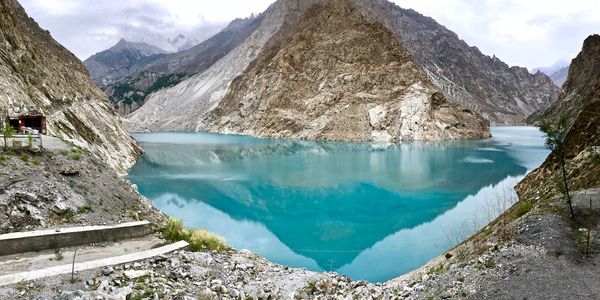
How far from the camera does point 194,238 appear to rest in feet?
48.3

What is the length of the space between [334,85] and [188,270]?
111698 mm

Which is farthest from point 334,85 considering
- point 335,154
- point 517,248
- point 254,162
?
point 517,248

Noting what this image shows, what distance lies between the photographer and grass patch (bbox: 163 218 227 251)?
14.5 metres

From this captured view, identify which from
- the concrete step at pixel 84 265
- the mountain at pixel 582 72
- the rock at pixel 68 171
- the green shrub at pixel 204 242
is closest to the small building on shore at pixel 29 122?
the rock at pixel 68 171

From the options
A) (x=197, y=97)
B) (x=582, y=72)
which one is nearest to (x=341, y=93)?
(x=197, y=97)

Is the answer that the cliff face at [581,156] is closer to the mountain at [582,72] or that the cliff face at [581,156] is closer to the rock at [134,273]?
the rock at [134,273]

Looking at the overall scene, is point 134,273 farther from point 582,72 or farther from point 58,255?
point 582,72

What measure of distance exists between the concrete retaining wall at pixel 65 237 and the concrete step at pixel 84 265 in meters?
1.85

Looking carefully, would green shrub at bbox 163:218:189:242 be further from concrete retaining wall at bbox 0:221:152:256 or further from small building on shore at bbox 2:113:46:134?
small building on shore at bbox 2:113:46:134

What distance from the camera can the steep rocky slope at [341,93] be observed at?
107 meters

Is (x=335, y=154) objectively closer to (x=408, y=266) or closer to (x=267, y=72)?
(x=408, y=266)

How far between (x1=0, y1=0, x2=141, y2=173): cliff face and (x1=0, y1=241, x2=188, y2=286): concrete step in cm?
1896

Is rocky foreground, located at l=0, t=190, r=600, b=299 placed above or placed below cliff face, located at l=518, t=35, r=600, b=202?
below

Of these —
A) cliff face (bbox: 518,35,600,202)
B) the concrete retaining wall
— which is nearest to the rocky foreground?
the concrete retaining wall
